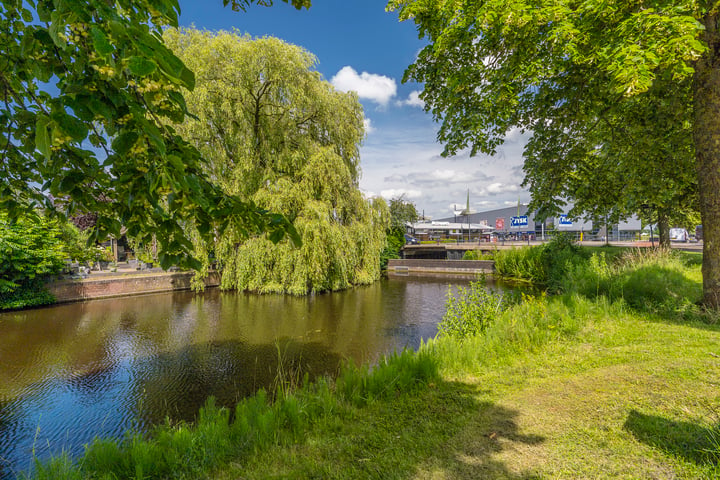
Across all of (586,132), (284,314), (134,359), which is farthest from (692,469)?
(284,314)

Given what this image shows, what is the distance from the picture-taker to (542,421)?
2627 mm

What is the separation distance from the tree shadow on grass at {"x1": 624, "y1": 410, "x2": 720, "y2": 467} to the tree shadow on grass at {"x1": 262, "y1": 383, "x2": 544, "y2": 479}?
2.35 feet

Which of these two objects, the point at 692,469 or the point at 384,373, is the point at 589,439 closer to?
the point at 692,469

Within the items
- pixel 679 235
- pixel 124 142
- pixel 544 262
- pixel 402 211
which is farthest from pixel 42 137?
pixel 679 235

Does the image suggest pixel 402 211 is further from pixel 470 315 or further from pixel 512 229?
pixel 470 315

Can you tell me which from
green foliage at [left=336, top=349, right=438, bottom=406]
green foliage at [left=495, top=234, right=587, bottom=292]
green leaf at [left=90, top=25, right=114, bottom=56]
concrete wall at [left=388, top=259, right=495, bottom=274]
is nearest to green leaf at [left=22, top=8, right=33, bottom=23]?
green leaf at [left=90, top=25, right=114, bottom=56]

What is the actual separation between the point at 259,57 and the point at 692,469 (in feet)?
48.6

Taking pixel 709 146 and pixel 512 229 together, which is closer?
pixel 709 146

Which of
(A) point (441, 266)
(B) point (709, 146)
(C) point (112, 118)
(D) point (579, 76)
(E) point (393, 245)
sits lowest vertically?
(A) point (441, 266)

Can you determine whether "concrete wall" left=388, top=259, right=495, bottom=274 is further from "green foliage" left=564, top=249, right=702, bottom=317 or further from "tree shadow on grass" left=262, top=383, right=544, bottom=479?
"tree shadow on grass" left=262, top=383, right=544, bottom=479

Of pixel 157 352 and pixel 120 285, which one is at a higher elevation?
pixel 120 285

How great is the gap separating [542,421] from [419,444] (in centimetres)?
107

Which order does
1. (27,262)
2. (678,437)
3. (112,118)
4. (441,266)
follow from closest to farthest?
1. (112,118)
2. (678,437)
3. (27,262)
4. (441,266)

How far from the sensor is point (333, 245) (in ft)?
41.2
